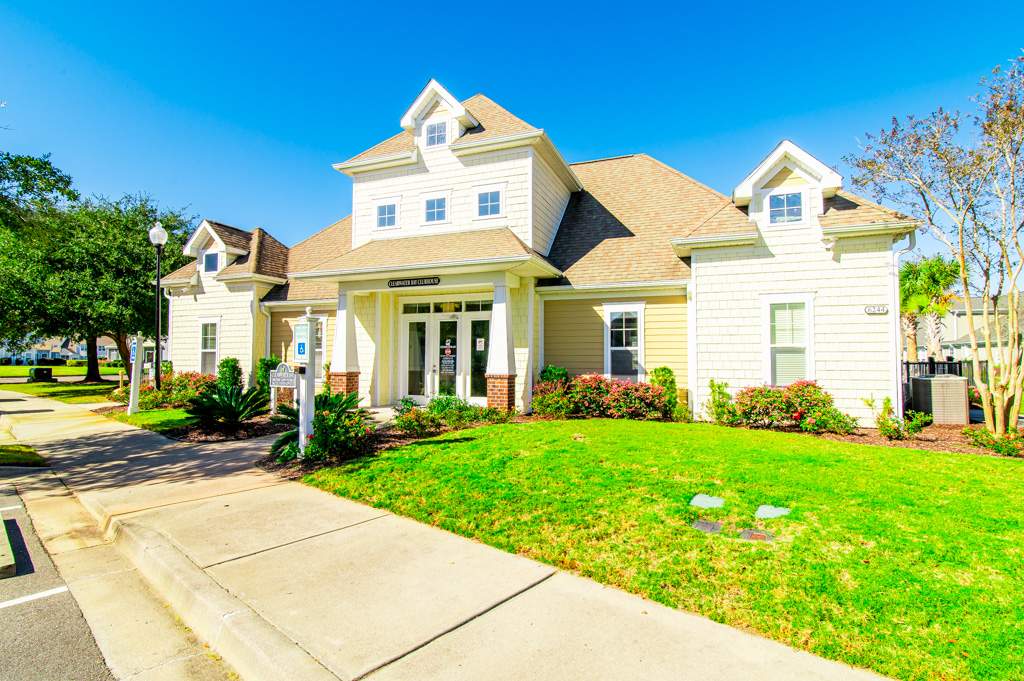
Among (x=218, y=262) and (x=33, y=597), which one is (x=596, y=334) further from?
(x=218, y=262)

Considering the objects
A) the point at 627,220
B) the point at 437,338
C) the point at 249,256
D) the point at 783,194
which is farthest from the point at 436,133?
the point at 783,194

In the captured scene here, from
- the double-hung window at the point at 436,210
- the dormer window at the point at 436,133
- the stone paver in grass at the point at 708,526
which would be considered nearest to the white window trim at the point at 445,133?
the dormer window at the point at 436,133

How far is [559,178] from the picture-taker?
16562 mm

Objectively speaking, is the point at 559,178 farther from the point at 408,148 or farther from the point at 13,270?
the point at 13,270

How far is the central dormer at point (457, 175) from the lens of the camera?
47.3 ft

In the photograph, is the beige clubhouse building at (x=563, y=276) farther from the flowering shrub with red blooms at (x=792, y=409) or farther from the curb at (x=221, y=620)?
the curb at (x=221, y=620)

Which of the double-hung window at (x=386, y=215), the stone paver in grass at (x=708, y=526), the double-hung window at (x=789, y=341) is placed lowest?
the stone paver in grass at (x=708, y=526)

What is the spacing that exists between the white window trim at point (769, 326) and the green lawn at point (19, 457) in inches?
578

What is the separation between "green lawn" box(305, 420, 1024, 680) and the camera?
11.2 ft

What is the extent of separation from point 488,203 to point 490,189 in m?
0.39

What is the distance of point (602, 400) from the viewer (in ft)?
41.2

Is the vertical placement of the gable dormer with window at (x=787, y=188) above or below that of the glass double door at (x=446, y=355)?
above

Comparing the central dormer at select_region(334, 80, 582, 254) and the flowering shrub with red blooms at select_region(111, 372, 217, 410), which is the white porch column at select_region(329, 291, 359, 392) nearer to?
the central dormer at select_region(334, 80, 582, 254)

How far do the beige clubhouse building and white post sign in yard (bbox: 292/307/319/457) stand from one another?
4790 millimetres
